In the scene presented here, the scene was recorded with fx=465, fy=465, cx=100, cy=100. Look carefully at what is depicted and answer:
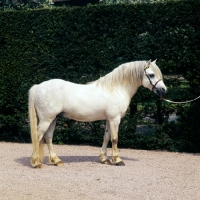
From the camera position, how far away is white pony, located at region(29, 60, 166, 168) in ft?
27.1

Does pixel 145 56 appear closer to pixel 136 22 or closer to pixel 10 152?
pixel 136 22

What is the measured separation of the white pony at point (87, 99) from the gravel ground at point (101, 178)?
46cm

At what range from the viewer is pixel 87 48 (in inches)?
426

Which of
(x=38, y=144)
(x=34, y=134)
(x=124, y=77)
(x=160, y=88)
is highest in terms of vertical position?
(x=124, y=77)

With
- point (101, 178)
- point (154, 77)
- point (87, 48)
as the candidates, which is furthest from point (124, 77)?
point (87, 48)

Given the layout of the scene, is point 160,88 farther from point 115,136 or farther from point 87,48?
point 87,48

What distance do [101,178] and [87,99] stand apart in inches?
63.1

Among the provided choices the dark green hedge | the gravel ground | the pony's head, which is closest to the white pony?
the pony's head

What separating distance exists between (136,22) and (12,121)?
393 centimetres

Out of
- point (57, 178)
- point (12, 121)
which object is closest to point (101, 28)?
point (12, 121)

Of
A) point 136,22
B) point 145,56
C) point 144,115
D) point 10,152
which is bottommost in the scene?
point 10,152

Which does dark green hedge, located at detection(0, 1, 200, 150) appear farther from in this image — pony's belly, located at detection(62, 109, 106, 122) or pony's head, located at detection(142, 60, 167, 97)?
pony's belly, located at detection(62, 109, 106, 122)

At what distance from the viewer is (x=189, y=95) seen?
400 inches

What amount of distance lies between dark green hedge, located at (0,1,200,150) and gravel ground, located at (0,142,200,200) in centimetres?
148
